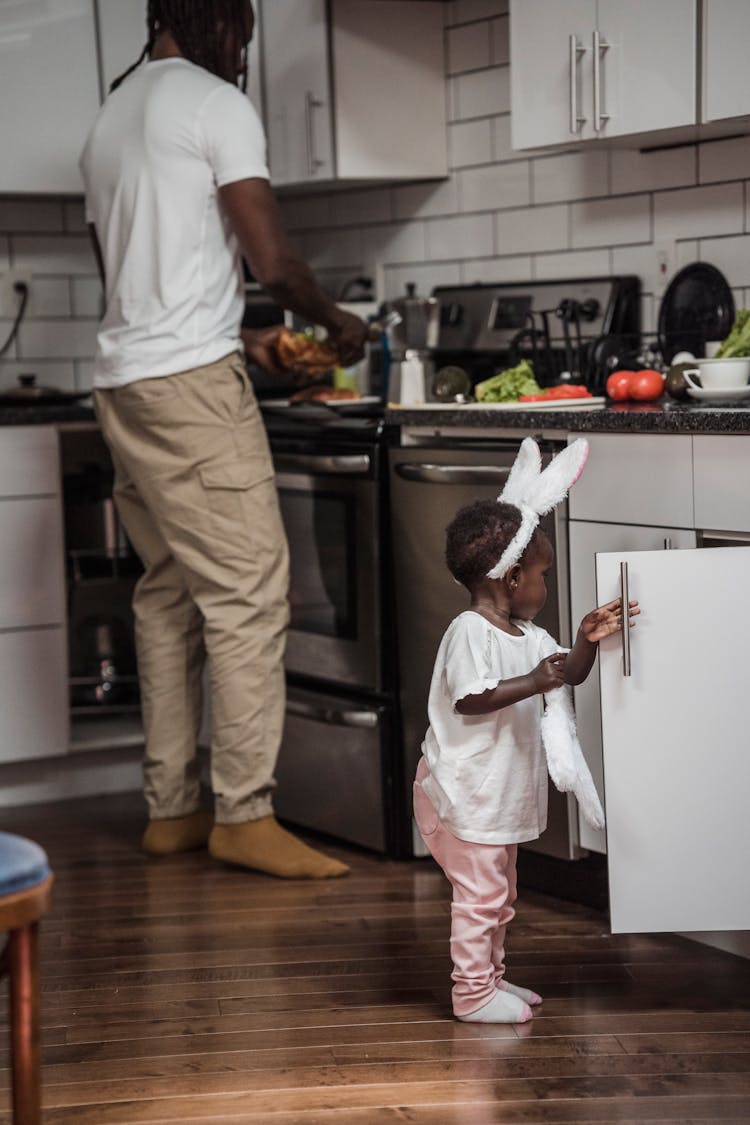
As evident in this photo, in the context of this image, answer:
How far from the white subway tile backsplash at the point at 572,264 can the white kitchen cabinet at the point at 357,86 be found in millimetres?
424

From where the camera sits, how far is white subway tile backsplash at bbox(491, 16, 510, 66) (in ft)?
11.7

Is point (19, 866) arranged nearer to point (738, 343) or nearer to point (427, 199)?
point (738, 343)

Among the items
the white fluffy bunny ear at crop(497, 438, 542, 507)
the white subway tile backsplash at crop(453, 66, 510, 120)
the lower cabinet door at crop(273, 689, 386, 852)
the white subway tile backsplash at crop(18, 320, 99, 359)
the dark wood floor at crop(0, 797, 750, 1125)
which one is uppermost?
the white subway tile backsplash at crop(453, 66, 510, 120)

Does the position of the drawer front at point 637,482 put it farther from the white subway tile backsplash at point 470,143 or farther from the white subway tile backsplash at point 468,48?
the white subway tile backsplash at point 468,48

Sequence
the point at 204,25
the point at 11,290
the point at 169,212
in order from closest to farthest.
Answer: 1. the point at 169,212
2. the point at 204,25
3. the point at 11,290

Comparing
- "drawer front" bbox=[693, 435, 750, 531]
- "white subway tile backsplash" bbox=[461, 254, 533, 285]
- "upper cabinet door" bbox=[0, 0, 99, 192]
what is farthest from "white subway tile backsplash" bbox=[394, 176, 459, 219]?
"drawer front" bbox=[693, 435, 750, 531]

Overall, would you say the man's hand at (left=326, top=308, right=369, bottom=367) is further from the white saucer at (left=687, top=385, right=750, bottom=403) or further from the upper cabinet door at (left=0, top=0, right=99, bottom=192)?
the upper cabinet door at (left=0, top=0, right=99, bottom=192)

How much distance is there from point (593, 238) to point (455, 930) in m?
1.77

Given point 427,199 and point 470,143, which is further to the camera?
point 427,199

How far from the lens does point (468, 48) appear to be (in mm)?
3682

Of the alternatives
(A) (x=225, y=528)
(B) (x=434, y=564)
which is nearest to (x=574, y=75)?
(B) (x=434, y=564)

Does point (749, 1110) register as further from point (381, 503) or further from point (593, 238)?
point (593, 238)

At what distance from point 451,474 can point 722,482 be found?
2.01ft

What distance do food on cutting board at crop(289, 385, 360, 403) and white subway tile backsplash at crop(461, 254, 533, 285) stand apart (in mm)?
546
